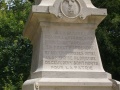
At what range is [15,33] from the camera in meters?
21.0

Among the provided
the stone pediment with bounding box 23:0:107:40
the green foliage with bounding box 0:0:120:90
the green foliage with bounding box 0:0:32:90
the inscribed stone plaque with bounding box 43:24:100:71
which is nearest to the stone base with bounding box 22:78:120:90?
the inscribed stone plaque with bounding box 43:24:100:71

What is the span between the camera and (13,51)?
19.9 meters

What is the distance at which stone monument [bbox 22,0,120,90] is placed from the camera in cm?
927

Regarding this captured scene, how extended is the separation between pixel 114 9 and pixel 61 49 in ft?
31.7

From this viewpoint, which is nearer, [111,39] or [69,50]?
[69,50]

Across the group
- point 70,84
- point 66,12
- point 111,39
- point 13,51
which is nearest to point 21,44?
point 13,51

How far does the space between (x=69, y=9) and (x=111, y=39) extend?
8401 millimetres

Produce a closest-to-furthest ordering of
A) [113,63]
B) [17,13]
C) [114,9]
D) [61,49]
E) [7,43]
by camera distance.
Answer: [61,49] < [113,63] < [114,9] < [7,43] < [17,13]

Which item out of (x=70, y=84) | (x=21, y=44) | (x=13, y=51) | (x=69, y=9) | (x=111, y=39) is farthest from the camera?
(x=21, y=44)

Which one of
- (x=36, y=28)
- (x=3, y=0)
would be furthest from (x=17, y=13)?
(x=36, y=28)

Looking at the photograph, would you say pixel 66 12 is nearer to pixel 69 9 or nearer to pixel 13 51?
pixel 69 9

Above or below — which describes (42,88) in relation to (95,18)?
below

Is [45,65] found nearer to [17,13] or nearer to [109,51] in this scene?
[109,51]

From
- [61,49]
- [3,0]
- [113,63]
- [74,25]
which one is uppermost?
[3,0]
